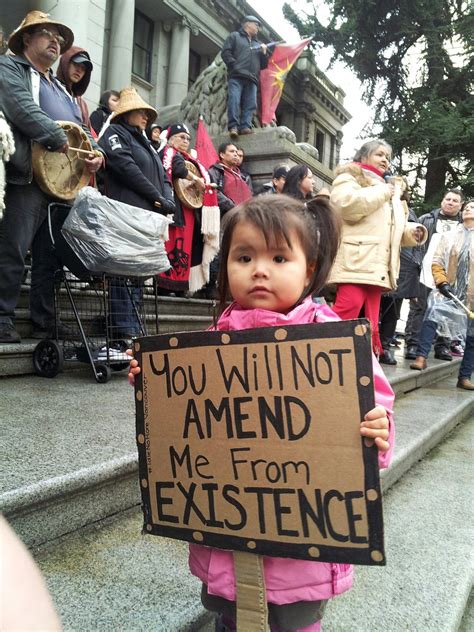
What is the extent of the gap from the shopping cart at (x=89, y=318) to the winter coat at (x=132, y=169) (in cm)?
69

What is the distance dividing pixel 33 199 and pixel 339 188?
210 cm

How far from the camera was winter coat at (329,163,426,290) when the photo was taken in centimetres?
377

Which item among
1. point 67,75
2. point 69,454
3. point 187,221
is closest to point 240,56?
point 187,221

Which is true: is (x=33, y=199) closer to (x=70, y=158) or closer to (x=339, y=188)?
(x=70, y=158)

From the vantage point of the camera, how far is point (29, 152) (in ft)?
10.4

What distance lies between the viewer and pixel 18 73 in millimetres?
3219

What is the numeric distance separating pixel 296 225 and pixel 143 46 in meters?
18.2

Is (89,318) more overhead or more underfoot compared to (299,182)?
more underfoot

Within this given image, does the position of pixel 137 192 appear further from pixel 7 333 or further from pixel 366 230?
pixel 366 230

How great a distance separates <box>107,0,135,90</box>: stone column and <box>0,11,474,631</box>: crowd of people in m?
6.92

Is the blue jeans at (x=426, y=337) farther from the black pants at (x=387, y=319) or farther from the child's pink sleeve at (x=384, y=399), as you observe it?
the child's pink sleeve at (x=384, y=399)

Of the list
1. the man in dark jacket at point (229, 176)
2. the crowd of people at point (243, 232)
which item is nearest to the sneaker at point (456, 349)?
the crowd of people at point (243, 232)

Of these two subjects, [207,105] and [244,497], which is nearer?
[244,497]

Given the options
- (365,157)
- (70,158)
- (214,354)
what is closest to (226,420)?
(214,354)
